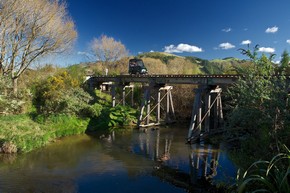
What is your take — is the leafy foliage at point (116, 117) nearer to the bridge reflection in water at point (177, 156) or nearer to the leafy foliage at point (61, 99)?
the leafy foliage at point (61, 99)

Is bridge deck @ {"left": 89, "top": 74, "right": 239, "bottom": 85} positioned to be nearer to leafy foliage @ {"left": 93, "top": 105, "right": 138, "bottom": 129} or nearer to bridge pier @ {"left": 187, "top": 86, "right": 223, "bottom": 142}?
bridge pier @ {"left": 187, "top": 86, "right": 223, "bottom": 142}

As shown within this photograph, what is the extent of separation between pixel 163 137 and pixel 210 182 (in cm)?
708

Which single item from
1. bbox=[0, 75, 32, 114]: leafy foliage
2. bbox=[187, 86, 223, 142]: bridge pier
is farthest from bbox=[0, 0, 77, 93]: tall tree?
bbox=[187, 86, 223, 142]: bridge pier

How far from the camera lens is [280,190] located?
178 inches

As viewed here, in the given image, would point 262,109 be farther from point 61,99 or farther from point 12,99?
point 12,99

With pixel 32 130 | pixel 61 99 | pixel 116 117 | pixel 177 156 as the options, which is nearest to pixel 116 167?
pixel 177 156

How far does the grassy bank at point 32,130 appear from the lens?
1209 centimetres

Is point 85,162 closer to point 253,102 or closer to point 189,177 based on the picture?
point 189,177

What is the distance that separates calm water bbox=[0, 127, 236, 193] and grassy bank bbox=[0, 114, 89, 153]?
2.08 feet

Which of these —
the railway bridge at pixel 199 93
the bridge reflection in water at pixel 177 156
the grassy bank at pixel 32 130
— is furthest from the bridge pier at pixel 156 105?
the grassy bank at pixel 32 130

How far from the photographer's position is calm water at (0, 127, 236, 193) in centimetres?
866

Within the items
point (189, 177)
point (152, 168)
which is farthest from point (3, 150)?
point (189, 177)

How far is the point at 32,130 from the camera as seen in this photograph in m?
14.1

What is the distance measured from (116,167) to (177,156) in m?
3.28
